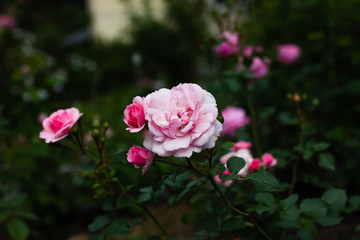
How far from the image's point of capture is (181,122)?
646mm

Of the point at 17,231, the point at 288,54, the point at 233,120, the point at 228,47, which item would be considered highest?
the point at 228,47

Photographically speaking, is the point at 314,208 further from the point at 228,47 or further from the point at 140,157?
the point at 228,47

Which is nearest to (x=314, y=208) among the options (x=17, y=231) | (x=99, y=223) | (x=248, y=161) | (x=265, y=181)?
(x=265, y=181)

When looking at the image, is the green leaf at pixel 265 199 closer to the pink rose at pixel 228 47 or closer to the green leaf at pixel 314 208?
the green leaf at pixel 314 208

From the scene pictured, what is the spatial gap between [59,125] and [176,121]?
12.9 inches

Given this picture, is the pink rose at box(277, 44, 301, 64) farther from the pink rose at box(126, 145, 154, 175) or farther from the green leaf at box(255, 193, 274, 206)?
the pink rose at box(126, 145, 154, 175)

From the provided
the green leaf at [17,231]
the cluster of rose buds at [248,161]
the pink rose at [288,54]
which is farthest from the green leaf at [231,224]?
the pink rose at [288,54]

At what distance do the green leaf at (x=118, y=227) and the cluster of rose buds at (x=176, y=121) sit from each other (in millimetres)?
238

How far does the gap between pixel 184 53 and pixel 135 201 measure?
190 inches

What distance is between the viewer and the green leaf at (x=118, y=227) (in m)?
0.85

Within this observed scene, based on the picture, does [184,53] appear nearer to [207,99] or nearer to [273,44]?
[273,44]

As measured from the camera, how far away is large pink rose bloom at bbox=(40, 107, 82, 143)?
796mm

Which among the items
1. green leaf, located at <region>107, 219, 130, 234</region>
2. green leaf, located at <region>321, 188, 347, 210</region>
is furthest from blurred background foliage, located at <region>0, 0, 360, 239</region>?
green leaf, located at <region>107, 219, 130, 234</region>

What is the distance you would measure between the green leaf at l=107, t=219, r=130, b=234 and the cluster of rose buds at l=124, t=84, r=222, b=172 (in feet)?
0.78
